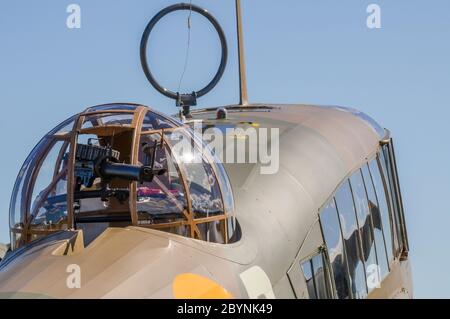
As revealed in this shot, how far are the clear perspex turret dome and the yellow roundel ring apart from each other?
2.82ft

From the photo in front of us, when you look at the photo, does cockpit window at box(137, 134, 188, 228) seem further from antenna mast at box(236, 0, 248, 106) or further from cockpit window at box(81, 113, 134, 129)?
antenna mast at box(236, 0, 248, 106)

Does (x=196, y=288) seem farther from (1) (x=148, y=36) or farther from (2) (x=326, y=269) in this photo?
(1) (x=148, y=36)

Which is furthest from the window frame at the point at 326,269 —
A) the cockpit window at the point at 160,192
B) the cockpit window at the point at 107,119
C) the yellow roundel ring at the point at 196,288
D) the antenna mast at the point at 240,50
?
the antenna mast at the point at 240,50

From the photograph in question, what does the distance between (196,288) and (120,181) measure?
172 cm

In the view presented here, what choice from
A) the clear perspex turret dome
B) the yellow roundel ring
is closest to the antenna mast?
the clear perspex turret dome

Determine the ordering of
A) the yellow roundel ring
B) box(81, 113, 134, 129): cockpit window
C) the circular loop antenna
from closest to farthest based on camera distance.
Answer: the yellow roundel ring
box(81, 113, 134, 129): cockpit window
the circular loop antenna

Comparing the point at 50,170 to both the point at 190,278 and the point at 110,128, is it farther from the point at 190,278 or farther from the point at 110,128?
the point at 190,278

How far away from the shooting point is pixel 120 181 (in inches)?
403

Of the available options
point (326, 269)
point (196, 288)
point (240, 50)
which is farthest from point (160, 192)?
point (240, 50)

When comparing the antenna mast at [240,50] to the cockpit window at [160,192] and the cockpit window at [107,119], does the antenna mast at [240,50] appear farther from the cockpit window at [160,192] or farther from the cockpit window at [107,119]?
the cockpit window at [160,192]

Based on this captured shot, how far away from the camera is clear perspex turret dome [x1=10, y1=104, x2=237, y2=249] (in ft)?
32.1

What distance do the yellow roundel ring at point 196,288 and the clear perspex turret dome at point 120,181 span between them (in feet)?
2.82

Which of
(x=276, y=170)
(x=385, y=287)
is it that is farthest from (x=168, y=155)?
(x=385, y=287)

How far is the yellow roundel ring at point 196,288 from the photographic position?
8859mm
